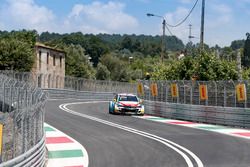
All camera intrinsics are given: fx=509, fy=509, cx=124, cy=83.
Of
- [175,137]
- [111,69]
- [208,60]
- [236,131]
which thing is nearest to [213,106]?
[236,131]

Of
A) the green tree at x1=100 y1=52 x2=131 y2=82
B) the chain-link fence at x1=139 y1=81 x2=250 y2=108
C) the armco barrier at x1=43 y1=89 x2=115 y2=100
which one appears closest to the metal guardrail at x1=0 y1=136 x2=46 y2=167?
the chain-link fence at x1=139 y1=81 x2=250 y2=108

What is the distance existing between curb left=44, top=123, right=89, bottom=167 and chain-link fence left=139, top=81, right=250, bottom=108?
934 centimetres

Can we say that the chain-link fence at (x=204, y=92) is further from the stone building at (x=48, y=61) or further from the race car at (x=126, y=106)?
the stone building at (x=48, y=61)

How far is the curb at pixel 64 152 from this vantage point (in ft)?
40.5

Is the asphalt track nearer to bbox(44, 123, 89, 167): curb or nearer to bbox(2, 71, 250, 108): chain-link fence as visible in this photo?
bbox(44, 123, 89, 167): curb

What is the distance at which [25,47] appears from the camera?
6384 centimetres

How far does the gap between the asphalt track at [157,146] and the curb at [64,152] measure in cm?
25

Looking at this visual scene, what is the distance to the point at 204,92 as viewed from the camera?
88.3 ft

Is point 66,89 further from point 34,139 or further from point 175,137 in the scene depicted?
point 34,139

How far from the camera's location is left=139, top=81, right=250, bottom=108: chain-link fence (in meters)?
24.1

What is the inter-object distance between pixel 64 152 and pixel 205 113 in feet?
42.8

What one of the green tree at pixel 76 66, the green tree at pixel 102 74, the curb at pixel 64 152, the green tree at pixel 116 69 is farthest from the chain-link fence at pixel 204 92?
the green tree at pixel 116 69

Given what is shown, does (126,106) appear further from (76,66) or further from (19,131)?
(76,66)

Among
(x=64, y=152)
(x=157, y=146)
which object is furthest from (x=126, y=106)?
(x=64, y=152)
